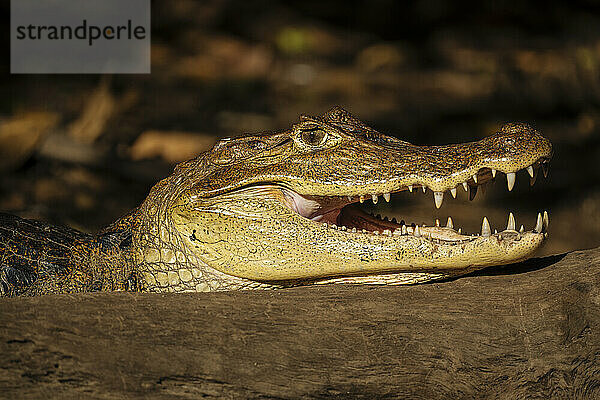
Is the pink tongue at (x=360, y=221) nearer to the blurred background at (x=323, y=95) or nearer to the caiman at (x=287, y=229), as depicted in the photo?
the caiman at (x=287, y=229)

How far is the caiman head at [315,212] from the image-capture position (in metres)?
1.70

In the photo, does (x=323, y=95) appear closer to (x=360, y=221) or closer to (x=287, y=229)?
(x=360, y=221)

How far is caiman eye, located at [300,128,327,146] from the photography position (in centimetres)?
188

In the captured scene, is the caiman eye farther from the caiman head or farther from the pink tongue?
the pink tongue

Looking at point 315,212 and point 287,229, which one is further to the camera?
point 315,212

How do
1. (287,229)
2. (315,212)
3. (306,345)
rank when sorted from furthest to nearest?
(315,212)
(287,229)
(306,345)

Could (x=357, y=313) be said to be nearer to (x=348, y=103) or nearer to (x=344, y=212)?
(x=344, y=212)

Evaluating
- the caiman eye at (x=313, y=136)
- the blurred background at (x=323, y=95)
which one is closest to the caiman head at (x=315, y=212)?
the caiman eye at (x=313, y=136)

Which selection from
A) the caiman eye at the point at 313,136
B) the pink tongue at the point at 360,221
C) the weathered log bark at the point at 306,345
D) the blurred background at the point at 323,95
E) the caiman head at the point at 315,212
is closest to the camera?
the weathered log bark at the point at 306,345

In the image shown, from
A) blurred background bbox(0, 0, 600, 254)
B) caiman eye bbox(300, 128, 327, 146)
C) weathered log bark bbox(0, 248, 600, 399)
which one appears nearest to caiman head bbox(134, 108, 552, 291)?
caiman eye bbox(300, 128, 327, 146)

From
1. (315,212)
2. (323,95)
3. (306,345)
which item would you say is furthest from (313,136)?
(323,95)

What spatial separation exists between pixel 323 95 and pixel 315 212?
2668 mm

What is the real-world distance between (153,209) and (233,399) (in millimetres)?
1014

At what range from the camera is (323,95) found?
15.0ft
